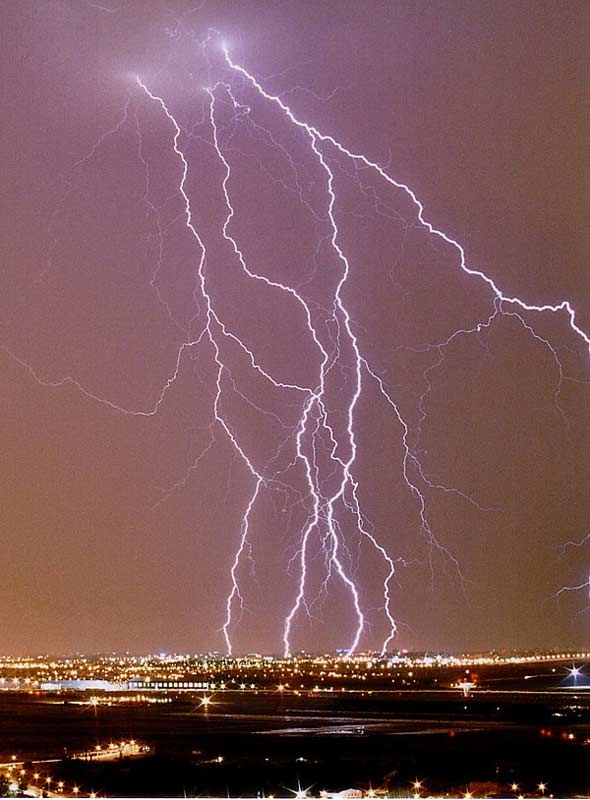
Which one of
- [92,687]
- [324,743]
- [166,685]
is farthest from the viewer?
[92,687]

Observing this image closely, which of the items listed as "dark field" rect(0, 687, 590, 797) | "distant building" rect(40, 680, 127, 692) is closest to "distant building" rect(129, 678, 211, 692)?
"distant building" rect(40, 680, 127, 692)

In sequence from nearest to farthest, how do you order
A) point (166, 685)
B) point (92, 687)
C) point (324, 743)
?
point (324, 743) → point (166, 685) → point (92, 687)

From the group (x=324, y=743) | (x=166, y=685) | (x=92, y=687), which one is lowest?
(x=324, y=743)

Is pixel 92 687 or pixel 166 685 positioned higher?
pixel 92 687

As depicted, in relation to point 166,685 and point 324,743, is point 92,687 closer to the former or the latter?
point 166,685

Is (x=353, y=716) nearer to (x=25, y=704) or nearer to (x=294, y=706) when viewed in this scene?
(x=294, y=706)

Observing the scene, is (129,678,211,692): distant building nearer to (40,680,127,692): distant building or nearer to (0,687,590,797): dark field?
(40,680,127,692): distant building

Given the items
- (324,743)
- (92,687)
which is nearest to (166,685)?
(92,687)

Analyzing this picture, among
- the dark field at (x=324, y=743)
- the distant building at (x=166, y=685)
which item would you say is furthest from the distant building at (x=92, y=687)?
the dark field at (x=324, y=743)

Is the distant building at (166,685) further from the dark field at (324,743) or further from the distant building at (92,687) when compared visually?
the dark field at (324,743)
